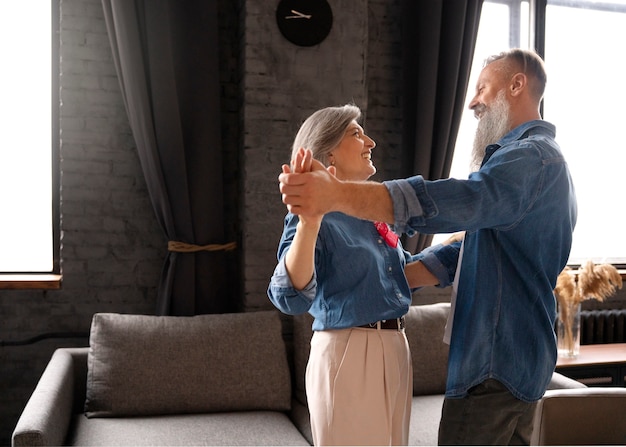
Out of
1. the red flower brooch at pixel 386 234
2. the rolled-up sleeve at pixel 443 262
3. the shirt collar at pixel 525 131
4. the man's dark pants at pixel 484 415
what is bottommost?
the man's dark pants at pixel 484 415

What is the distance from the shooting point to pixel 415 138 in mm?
3904

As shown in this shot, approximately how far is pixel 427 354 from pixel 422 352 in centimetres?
3

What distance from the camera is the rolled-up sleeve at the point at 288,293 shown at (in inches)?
65.1

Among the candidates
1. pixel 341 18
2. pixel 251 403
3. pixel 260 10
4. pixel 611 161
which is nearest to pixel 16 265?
pixel 251 403

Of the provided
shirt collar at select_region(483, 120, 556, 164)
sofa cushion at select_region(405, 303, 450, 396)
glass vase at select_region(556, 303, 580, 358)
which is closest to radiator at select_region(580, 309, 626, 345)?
glass vase at select_region(556, 303, 580, 358)

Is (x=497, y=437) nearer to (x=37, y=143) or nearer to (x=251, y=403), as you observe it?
(x=251, y=403)

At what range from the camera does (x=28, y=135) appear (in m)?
3.63

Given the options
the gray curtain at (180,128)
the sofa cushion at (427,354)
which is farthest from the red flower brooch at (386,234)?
the gray curtain at (180,128)

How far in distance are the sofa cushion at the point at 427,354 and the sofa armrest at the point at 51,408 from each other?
1.61m

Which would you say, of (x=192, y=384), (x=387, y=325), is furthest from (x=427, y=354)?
(x=387, y=325)

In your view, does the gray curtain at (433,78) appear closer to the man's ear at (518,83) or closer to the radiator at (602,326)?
the radiator at (602,326)

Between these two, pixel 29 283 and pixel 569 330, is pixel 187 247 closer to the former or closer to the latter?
pixel 29 283

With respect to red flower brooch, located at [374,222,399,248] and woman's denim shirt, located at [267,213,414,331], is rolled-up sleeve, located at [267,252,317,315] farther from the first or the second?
red flower brooch, located at [374,222,399,248]

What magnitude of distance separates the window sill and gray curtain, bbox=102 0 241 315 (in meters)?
0.55
